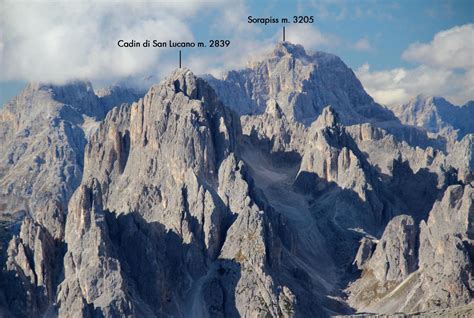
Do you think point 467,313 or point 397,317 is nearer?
point 467,313

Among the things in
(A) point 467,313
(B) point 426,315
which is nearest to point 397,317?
(B) point 426,315

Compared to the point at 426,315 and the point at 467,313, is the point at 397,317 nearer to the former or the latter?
the point at 426,315

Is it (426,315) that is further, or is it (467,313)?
(426,315)
